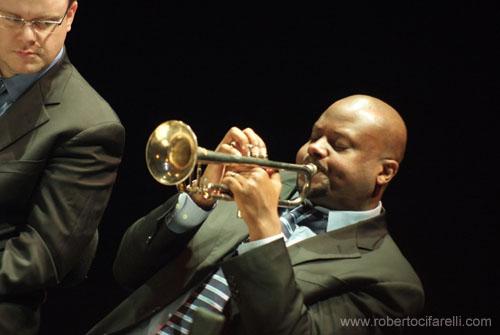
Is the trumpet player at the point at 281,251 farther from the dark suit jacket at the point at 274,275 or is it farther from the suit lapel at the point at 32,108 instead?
the suit lapel at the point at 32,108

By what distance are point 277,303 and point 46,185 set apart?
2.65 ft

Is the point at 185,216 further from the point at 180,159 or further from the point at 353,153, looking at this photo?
the point at 353,153

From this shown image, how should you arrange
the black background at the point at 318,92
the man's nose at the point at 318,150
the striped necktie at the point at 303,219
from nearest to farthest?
1. the man's nose at the point at 318,150
2. the striped necktie at the point at 303,219
3. the black background at the point at 318,92

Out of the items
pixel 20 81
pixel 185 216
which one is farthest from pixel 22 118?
pixel 185 216

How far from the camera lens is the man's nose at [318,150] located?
291 centimetres

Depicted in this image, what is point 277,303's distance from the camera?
2535 mm

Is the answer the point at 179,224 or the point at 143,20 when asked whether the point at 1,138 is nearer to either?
the point at 179,224

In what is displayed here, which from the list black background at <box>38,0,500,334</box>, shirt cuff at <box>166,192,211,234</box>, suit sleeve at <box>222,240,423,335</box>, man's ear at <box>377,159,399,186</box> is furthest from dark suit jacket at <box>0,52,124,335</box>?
black background at <box>38,0,500,334</box>

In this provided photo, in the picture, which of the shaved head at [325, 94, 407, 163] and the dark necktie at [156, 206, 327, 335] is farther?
the shaved head at [325, 94, 407, 163]

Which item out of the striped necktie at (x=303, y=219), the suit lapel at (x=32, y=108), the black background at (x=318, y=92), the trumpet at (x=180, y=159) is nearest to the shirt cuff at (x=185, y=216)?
the trumpet at (x=180, y=159)

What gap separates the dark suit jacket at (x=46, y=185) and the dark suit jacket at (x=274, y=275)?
43 cm

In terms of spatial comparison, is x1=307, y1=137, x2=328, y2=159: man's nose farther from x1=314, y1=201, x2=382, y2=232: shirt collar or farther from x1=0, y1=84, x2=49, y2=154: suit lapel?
x1=0, y1=84, x2=49, y2=154: suit lapel

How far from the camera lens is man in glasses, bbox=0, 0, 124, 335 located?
247cm

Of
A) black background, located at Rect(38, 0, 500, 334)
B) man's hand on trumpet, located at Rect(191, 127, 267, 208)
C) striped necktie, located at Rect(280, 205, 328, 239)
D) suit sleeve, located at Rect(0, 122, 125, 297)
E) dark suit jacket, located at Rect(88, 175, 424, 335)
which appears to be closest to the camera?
suit sleeve, located at Rect(0, 122, 125, 297)
